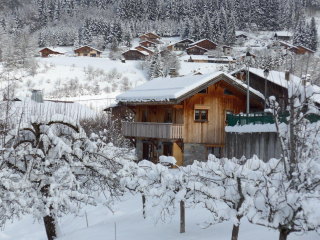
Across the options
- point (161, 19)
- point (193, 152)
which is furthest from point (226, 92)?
point (161, 19)

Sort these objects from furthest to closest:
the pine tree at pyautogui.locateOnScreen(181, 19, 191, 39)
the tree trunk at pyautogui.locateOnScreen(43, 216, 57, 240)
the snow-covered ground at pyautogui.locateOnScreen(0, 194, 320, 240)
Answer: the pine tree at pyautogui.locateOnScreen(181, 19, 191, 39), the tree trunk at pyautogui.locateOnScreen(43, 216, 57, 240), the snow-covered ground at pyautogui.locateOnScreen(0, 194, 320, 240)

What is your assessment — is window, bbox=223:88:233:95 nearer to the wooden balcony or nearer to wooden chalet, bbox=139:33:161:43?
the wooden balcony

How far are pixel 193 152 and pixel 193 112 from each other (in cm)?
224

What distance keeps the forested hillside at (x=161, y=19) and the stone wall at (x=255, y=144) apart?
86631 millimetres

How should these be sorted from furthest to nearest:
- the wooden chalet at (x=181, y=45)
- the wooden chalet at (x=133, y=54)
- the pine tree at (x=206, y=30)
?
the pine tree at (x=206, y=30)
the wooden chalet at (x=181, y=45)
the wooden chalet at (x=133, y=54)

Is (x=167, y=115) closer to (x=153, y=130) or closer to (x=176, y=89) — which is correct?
(x=153, y=130)

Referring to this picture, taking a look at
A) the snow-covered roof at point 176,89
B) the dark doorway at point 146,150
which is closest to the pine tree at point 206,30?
the dark doorway at point 146,150

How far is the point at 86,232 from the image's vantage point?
1376 cm

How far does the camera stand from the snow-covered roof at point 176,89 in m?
23.2

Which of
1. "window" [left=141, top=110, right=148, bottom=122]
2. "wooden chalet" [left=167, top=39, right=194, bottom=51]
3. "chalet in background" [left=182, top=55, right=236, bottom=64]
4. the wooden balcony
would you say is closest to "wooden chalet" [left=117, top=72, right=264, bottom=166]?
the wooden balcony

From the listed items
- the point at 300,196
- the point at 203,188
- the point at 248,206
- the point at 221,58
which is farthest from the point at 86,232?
the point at 221,58

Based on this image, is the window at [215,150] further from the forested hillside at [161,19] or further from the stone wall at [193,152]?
the forested hillside at [161,19]

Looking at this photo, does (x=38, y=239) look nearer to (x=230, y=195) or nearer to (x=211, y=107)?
(x=230, y=195)

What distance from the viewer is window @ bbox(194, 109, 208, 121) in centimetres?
2523
